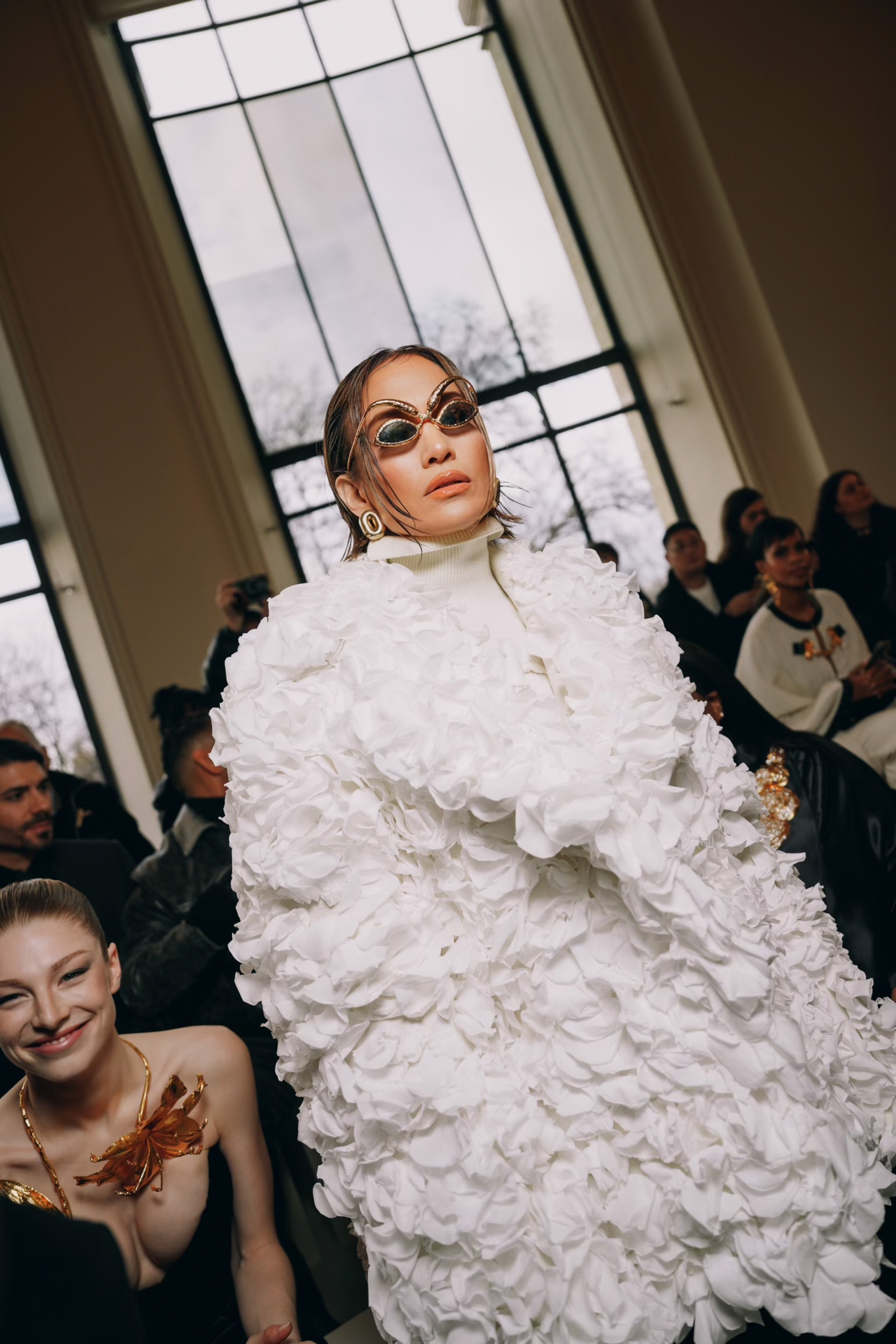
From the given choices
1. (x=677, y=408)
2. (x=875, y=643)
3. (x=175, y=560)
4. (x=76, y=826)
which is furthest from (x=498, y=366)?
(x=76, y=826)

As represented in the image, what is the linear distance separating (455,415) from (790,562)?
2.98m

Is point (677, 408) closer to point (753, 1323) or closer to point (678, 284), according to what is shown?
point (678, 284)

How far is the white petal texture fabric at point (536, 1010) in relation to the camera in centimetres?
138

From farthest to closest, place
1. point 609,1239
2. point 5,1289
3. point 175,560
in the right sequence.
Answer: point 175,560
point 609,1239
point 5,1289

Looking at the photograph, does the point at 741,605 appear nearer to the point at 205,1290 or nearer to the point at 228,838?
the point at 228,838

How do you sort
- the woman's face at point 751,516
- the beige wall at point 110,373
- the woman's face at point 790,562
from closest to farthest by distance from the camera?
the woman's face at point 790,562 < the woman's face at point 751,516 < the beige wall at point 110,373

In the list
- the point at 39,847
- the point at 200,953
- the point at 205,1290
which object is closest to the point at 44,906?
the point at 205,1290

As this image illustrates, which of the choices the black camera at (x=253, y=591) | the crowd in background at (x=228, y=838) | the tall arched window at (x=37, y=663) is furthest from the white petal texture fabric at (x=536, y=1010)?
the tall arched window at (x=37, y=663)

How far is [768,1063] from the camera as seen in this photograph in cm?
142

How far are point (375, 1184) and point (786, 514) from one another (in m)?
6.04

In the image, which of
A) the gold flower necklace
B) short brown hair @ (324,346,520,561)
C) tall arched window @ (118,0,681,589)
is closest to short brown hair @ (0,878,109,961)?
the gold flower necklace

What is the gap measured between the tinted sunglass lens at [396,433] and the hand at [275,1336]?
1.37 m

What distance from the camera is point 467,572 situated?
1832 mm

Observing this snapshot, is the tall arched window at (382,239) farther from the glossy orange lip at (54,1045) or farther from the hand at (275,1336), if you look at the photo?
the hand at (275,1336)
